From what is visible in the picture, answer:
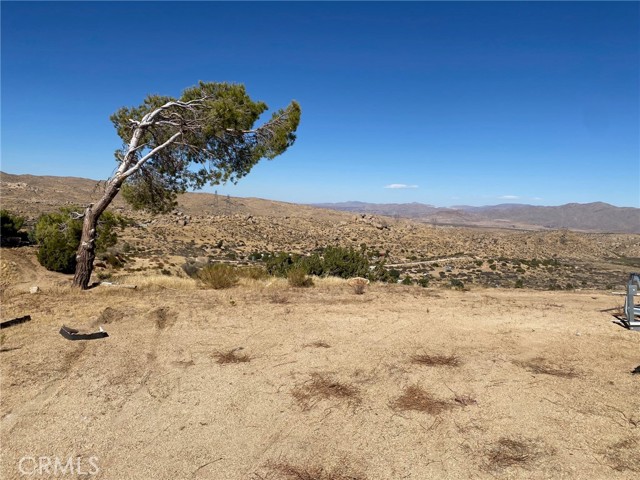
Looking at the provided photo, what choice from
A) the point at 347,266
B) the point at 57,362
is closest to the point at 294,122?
the point at 347,266

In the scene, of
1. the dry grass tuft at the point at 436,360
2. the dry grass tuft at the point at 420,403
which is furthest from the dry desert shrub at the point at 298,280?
the dry grass tuft at the point at 420,403

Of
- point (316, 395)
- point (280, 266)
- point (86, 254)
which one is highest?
point (86, 254)

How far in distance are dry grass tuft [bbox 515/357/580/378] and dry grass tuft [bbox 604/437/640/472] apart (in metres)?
1.71

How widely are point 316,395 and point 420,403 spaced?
1.30 meters

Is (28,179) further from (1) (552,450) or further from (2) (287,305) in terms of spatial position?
(1) (552,450)

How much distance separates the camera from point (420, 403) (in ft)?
16.2

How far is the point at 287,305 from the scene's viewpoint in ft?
32.3

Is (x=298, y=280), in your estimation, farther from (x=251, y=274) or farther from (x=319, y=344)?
(x=319, y=344)

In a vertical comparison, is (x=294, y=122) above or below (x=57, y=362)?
above

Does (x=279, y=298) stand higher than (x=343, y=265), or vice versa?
(x=279, y=298)

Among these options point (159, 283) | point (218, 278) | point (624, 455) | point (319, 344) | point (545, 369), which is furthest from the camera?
point (218, 278)

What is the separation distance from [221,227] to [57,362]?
170 ft

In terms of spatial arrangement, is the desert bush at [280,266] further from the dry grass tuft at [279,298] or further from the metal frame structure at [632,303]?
the metal frame structure at [632,303]

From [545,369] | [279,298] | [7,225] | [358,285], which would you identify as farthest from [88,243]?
[7,225]
